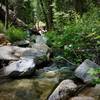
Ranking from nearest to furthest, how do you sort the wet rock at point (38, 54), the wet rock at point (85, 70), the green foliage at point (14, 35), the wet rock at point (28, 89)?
the wet rock at point (28, 89)
the wet rock at point (85, 70)
the wet rock at point (38, 54)
the green foliage at point (14, 35)

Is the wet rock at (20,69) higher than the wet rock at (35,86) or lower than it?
higher

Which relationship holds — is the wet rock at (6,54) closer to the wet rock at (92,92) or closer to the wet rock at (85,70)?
the wet rock at (85,70)

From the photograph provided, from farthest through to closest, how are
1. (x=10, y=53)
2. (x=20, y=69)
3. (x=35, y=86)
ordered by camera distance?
(x=10, y=53), (x=20, y=69), (x=35, y=86)

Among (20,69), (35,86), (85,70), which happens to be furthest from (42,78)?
(85,70)

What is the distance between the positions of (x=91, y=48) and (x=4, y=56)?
305cm

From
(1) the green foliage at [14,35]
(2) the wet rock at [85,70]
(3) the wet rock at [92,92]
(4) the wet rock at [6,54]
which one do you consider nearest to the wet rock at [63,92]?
(3) the wet rock at [92,92]

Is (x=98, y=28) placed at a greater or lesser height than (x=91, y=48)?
greater

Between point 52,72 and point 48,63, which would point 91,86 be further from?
point 48,63

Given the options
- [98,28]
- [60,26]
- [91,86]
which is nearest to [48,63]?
[98,28]

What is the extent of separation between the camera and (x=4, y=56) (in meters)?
9.80

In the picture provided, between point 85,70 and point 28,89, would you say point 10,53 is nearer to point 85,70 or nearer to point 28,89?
point 28,89

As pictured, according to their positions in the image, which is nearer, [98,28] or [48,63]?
[98,28]

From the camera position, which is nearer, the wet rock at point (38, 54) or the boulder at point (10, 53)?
the boulder at point (10, 53)

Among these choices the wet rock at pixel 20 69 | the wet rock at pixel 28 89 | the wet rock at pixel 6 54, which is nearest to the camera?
the wet rock at pixel 28 89
